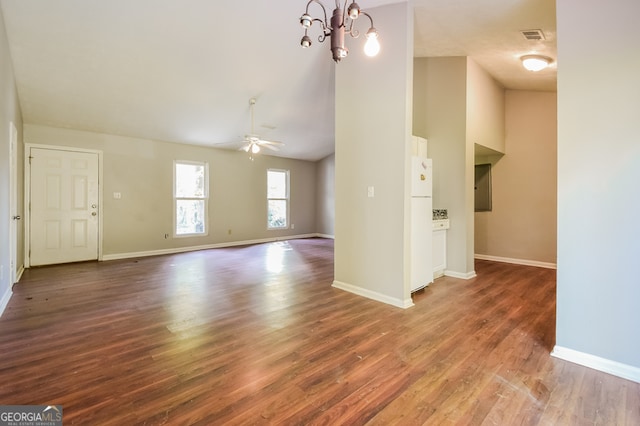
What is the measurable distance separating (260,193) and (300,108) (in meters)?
3.18

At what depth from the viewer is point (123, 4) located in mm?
3145

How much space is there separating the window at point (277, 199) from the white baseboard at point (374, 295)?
16.6 feet

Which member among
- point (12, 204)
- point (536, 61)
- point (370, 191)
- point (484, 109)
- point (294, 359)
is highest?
point (536, 61)

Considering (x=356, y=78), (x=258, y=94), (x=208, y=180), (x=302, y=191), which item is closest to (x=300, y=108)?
(x=258, y=94)

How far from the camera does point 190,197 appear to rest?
7086 mm

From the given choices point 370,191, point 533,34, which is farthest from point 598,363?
point 533,34

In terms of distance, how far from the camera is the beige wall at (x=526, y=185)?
5.25 meters

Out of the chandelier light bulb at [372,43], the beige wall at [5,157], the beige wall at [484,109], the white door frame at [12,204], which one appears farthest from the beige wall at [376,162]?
the white door frame at [12,204]

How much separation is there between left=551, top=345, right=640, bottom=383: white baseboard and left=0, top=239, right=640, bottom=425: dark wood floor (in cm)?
6

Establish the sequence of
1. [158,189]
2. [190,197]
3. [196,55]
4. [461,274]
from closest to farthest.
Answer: [196,55] → [461,274] → [158,189] → [190,197]

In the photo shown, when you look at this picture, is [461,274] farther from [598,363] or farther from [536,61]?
[536,61]

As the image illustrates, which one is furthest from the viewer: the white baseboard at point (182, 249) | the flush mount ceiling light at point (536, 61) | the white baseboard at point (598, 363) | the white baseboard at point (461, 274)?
the white baseboard at point (182, 249)

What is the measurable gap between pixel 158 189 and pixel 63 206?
1627mm

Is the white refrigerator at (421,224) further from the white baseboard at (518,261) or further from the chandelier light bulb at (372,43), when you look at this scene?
the white baseboard at (518,261)
